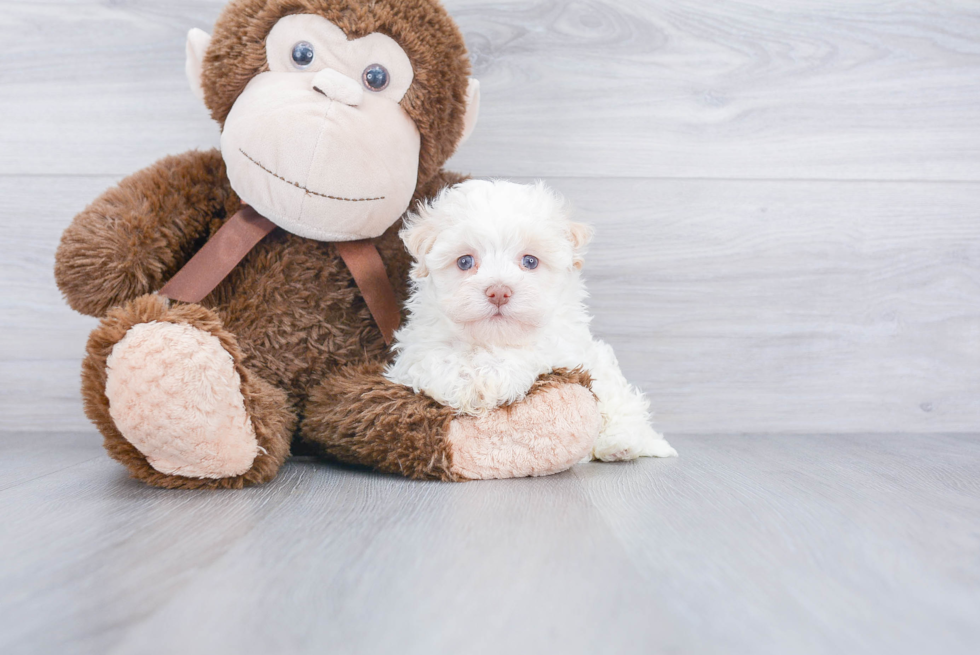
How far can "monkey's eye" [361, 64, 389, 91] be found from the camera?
0.79 metres

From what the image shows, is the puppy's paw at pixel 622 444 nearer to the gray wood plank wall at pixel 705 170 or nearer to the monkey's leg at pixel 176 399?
the gray wood plank wall at pixel 705 170

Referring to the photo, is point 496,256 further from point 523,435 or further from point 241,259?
point 241,259

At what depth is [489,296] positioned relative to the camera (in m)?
0.73

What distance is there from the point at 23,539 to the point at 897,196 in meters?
1.27

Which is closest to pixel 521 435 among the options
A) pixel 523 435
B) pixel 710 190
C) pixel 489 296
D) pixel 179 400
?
pixel 523 435

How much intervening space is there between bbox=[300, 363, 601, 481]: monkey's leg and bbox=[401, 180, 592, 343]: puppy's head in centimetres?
8

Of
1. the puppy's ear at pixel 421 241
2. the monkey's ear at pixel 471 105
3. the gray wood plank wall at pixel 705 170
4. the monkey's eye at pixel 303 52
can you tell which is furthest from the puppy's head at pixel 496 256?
the gray wood plank wall at pixel 705 170

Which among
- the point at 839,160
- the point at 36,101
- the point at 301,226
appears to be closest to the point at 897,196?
the point at 839,160

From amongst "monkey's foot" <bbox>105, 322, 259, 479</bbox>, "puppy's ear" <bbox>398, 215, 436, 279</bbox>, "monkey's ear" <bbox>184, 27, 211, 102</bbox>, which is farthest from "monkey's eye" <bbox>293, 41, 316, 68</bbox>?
"monkey's foot" <bbox>105, 322, 259, 479</bbox>

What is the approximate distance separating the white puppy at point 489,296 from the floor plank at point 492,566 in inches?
4.7

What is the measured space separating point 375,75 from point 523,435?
1.47ft

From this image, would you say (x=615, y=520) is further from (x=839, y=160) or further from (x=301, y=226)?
(x=839, y=160)

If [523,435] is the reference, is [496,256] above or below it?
above

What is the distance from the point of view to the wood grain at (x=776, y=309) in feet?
3.65
